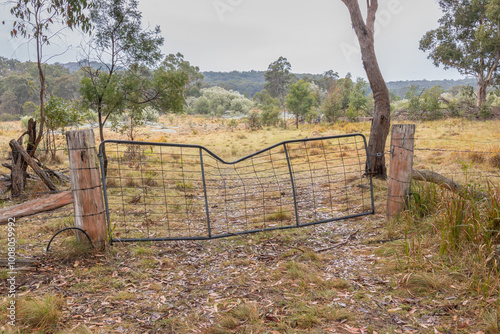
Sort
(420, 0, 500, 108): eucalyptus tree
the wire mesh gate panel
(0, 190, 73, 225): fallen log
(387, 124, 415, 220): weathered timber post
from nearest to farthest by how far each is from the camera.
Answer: (0, 190, 73, 225): fallen log → (387, 124, 415, 220): weathered timber post → the wire mesh gate panel → (420, 0, 500, 108): eucalyptus tree

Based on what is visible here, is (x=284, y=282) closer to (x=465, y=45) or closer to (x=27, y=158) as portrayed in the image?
(x=27, y=158)

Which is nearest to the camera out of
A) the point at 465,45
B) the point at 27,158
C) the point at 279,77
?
the point at 27,158

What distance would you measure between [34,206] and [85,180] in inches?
24.8

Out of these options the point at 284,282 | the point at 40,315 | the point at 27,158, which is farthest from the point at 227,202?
the point at 40,315

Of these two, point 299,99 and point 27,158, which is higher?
point 299,99

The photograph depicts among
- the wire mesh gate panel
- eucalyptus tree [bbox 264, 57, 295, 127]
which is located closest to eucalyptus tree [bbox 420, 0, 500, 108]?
the wire mesh gate panel

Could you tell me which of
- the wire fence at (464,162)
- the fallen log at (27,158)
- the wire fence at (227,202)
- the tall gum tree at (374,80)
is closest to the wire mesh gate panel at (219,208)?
the wire fence at (227,202)

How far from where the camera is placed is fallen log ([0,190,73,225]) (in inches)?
135

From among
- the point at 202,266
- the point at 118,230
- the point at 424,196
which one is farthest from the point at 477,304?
the point at 118,230

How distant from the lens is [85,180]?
356cm

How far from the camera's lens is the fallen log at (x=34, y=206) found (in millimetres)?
3424

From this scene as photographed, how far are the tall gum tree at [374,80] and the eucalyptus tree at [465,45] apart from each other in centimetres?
2437

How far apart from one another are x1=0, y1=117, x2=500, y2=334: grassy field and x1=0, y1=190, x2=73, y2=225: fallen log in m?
0.50

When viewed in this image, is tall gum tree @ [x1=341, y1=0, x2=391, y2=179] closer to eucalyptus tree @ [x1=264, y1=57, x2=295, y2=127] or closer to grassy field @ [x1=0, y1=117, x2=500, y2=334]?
grassy field @ [x1=0, y1=117, x2=500, y2=334]
